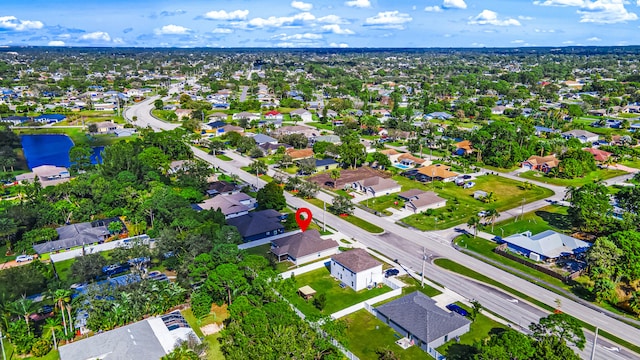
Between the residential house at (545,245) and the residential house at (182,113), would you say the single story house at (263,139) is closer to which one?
the residential house at (182,113)

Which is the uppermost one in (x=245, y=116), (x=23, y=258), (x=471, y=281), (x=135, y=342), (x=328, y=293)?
(x=245, y=116)

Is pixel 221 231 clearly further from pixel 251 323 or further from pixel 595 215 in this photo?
pixel 595 215

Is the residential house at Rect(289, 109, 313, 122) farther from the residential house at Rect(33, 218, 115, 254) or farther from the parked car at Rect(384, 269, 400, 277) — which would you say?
the parked car at Rect(384, 269, 400, 277)

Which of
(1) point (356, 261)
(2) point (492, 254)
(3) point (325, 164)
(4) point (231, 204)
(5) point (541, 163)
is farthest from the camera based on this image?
(3) point (325, 164)

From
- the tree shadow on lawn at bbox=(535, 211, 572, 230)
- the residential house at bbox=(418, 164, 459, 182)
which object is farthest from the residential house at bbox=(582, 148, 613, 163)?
the tree shadow on lawn at bbox=(535, 211, 572, 230)

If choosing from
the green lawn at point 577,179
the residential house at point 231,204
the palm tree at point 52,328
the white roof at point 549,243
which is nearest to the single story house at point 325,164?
the residential house at point 231,204

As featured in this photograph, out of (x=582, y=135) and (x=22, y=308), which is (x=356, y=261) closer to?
(x=22, y=308)

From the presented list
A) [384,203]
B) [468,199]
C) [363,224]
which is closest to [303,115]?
[384,203]
